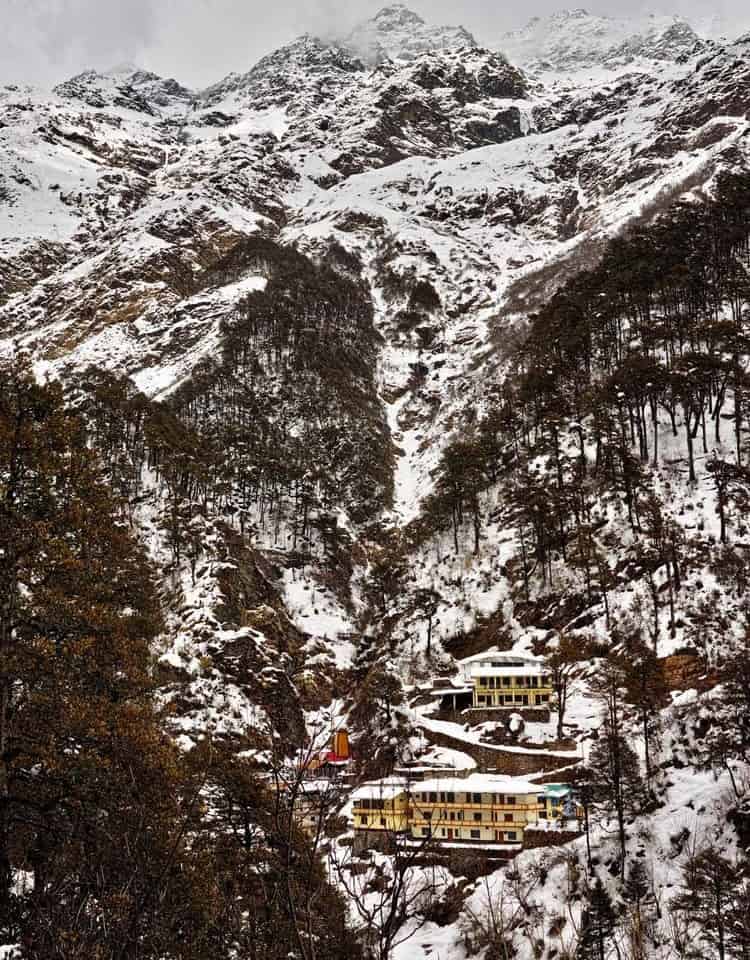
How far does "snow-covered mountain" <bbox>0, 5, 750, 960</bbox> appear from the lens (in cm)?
5188

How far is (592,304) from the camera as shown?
8594cm

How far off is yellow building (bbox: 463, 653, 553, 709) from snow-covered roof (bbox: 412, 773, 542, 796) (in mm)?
6950

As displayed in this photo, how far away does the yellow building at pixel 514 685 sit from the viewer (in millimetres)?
46375

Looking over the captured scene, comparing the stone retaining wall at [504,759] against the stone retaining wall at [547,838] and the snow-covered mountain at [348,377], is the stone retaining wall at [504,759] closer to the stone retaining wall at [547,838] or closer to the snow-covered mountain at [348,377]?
the snow-covered mountain at [348,377]

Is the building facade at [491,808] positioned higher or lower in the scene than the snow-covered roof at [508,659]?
lower

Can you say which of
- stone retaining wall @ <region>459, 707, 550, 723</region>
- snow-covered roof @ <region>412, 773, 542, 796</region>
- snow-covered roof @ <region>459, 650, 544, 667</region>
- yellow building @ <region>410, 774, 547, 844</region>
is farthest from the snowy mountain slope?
yellow building @ <region>410, 774, 547, 844</region>

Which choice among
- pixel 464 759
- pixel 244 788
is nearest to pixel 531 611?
pixel 464 759

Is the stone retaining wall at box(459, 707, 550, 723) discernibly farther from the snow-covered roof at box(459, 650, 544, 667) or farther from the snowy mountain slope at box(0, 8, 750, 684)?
the snowy mountain slope at box(0, 8, 750, 684)

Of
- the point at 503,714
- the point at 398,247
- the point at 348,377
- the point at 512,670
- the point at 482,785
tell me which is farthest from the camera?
the point at 398,247

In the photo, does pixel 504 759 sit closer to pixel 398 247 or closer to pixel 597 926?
pixel 597 926

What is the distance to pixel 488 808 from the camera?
3762 centimetres

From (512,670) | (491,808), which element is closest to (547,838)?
(491,808)

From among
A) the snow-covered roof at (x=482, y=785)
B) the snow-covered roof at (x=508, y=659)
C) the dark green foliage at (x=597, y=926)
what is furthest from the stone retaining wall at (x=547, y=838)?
the snow-covered roof at (x=508, y=659)

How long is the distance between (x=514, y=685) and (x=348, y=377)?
2827 inches
